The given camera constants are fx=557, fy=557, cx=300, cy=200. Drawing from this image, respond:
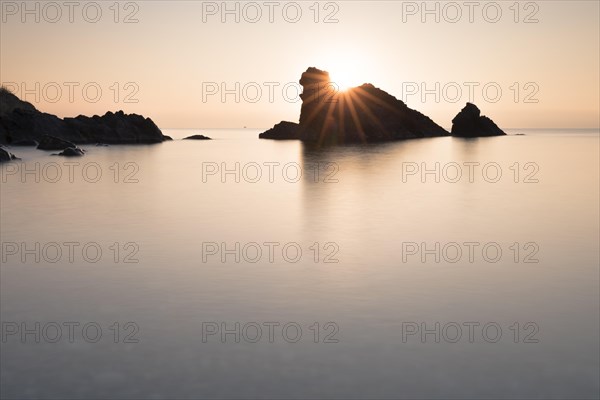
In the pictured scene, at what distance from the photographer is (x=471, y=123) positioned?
603 feet

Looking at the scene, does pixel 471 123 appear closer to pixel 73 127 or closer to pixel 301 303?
pixel 73 127

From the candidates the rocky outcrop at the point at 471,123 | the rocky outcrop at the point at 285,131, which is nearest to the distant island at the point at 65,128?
the rocky outcrop at the point at 285,131

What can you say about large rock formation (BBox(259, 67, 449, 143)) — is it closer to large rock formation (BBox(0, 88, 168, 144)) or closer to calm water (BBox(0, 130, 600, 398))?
large rock formation (BBox(0, 88, 168, 144))

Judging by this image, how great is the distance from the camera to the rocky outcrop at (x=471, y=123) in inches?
7215

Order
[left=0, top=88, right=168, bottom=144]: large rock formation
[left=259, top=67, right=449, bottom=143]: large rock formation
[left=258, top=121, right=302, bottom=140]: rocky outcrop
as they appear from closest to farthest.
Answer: [left=0, top=88, right=168, bottom=144]: large rock formation, [left=259, top=67, right=449, bottom=143]: large rock formation, [left=258, top=121, right=302, bottom=140]: rocky outcrop

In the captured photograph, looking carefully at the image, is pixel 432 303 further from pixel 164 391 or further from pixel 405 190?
pixel 405 190

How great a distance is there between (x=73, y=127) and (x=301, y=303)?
11617cm

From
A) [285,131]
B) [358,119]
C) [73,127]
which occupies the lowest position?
[73,127]

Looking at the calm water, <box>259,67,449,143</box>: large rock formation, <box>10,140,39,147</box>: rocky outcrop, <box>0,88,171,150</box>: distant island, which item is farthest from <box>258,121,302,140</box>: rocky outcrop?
the calm water

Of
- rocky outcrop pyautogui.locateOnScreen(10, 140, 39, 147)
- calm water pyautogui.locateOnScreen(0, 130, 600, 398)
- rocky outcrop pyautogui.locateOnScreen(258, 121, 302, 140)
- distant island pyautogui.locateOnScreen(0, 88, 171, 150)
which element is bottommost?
calm water pyautogui.locateOnScreen(0, 130, 600, 398)

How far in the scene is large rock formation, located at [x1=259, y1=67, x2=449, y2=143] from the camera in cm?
15675

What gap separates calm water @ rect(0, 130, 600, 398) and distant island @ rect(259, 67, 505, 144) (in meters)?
122

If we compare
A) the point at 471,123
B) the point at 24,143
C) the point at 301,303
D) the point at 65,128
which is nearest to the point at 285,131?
the point at 471,123

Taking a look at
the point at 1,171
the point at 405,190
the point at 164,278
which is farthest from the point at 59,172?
the point at 164,278
